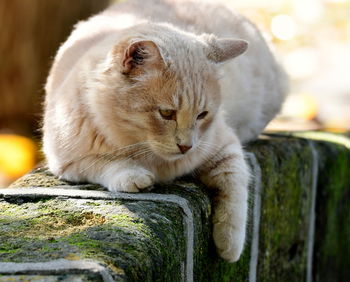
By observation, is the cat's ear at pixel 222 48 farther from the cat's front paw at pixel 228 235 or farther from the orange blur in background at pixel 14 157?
the orange blur in background at pixel 14 157

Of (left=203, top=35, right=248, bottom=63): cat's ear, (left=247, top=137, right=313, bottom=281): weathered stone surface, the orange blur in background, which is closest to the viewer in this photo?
(left=203, top=35, right=248, bottom=63): cat's ear

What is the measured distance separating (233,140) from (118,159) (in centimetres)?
64

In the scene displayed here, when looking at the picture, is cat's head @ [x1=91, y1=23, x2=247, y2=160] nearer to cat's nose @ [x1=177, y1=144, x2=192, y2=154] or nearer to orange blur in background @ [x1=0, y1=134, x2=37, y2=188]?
cat's nose @ [x1=177, y1=144, x2=192, y2=154]

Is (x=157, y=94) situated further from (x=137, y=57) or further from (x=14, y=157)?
(x=14, y=157)

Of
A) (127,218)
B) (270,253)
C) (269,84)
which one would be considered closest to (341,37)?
(269,84)

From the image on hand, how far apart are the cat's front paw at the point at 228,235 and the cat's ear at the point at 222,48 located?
65 cm

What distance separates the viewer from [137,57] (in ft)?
8.62

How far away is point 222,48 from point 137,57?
0.49 m

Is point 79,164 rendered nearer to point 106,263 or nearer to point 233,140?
point 233,140

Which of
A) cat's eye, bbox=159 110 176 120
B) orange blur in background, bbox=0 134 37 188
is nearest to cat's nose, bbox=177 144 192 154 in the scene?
cat's eye, bbox=159 110 176 120

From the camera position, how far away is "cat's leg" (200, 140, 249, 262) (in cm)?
276

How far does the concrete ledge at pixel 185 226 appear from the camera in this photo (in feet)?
6.16

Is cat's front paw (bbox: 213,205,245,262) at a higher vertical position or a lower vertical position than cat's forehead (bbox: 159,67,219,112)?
lower

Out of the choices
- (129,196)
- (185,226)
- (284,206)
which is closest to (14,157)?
(284,206)
